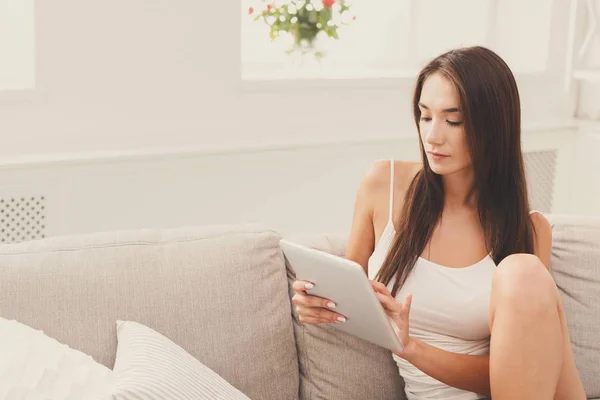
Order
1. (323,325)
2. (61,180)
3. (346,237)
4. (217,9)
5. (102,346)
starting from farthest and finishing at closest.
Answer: (217,9)
(61,180)
(346,237)
(323,325)
(102,346)

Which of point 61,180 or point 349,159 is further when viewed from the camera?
point 349,159

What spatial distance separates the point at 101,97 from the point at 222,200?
23.3 inches

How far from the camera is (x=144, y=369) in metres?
1.43

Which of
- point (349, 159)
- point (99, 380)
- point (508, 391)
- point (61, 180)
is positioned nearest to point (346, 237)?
point (508, 391)

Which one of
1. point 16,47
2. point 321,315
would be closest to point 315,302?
point 321,315

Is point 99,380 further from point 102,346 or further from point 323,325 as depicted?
point 323,325

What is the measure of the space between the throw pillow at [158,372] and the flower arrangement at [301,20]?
2.24 meters

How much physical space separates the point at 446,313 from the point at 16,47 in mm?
1816

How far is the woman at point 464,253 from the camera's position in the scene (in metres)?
1.71

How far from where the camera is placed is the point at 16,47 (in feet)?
9.69

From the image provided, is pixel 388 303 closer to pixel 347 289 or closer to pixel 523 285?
pixel 347 289

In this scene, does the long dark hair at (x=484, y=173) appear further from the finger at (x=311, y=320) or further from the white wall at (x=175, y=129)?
the white wall at (x=175, y=129)

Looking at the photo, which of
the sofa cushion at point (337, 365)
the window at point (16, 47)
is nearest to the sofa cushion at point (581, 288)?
the sofa cushion at point (337, 365)

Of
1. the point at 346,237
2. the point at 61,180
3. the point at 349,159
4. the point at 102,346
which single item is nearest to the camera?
the point at 102,346
